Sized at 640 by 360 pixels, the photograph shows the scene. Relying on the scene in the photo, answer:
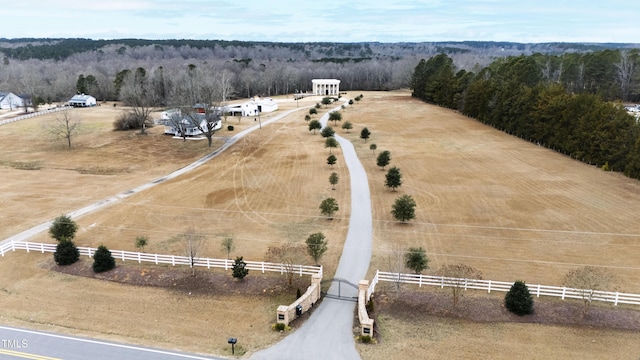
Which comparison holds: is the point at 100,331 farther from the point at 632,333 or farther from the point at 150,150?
the point at 150,150

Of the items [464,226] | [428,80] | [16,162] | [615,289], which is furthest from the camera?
[428,80]

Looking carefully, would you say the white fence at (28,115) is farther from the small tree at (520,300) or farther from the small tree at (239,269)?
the small tree at (520,300)

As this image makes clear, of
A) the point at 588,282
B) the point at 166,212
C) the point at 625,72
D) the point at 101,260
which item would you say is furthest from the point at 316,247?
the point at 625,72

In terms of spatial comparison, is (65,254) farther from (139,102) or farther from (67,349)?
(139,102)

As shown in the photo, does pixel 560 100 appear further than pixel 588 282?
Yes

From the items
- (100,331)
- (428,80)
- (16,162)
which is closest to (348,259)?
(100,331)

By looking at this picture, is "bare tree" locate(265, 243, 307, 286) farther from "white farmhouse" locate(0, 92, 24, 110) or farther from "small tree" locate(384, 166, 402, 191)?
"white farmhouse" locate(0, 92, 24, 110)

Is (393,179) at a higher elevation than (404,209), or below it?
higher
